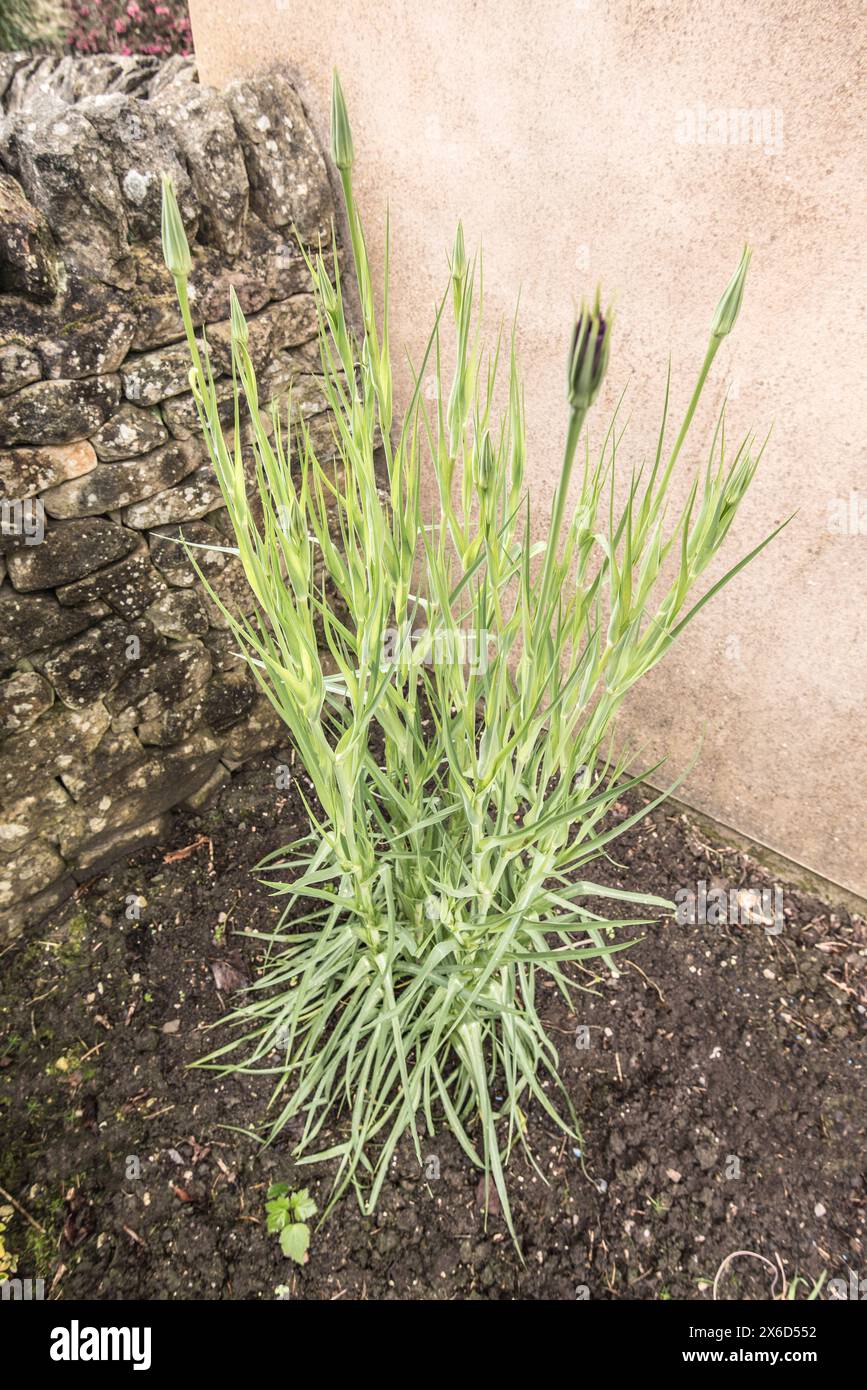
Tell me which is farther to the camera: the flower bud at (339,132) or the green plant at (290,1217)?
the green plant at (290,1217)

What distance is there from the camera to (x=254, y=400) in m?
0.89

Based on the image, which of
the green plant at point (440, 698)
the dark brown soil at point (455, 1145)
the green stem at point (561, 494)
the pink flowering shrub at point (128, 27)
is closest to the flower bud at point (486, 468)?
the green plant at point (440, 698)

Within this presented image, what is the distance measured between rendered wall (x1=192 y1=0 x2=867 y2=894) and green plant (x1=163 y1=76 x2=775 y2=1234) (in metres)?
0.16

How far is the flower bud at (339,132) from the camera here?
2.58 ft

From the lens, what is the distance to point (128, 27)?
3.92 m

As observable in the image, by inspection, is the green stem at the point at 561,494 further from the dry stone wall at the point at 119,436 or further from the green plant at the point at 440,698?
the dry stone wall at the point at 119,436

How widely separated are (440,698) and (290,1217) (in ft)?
3.22

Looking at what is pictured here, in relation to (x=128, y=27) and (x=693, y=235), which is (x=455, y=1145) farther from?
(x=128, y=27)

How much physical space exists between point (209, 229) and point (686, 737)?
161cm

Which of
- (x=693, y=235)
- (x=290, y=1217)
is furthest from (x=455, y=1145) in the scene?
(x=693, y=235)

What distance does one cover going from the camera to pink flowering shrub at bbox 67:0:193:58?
3920 mm

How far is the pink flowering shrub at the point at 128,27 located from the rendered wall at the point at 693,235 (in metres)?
2.48

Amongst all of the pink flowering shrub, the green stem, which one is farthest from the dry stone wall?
the pink flowering shrub

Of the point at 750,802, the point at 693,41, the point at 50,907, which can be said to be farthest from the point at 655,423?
the point at 50,907
